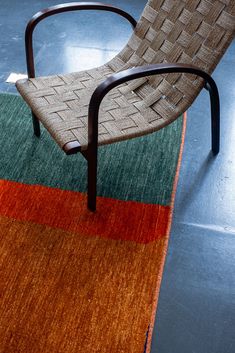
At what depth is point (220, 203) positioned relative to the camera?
6.31ft

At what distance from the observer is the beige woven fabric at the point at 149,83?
171 cm

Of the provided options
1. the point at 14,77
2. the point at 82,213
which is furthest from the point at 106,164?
the point at 14,77

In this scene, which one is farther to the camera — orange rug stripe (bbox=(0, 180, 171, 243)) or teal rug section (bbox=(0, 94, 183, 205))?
teal rug section (bbox=(0, 94, 183, 205))

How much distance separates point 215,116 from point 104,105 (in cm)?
52

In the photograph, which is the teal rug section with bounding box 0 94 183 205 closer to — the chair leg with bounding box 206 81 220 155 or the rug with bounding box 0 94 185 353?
the rug with bounding box 0 94 185 353

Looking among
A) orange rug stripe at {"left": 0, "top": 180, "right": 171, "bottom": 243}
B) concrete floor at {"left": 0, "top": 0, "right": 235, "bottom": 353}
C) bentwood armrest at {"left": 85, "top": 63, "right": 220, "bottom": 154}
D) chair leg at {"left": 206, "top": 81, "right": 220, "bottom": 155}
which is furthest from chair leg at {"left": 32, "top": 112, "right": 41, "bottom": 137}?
chair leg at {"left": 206, "top": 81, "right": 220, "bottom": 155}

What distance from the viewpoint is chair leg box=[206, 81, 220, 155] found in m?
1.84

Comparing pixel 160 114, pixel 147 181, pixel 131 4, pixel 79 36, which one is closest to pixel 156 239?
pixel 147 181

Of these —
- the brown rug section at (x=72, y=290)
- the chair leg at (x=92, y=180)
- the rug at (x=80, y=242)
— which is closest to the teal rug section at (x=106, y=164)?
the rug at (x=80, y=242)

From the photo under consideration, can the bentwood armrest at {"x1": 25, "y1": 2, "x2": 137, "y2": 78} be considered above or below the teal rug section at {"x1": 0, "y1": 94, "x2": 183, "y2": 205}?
above

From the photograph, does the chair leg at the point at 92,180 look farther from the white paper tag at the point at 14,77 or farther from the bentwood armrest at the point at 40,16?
the white paper tag at the point at 14,77

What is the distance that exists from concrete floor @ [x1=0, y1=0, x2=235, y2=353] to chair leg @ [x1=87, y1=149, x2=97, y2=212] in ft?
1.16

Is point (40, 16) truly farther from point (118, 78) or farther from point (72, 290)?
point (72, 290)

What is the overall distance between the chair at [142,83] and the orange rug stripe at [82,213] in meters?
0.07
